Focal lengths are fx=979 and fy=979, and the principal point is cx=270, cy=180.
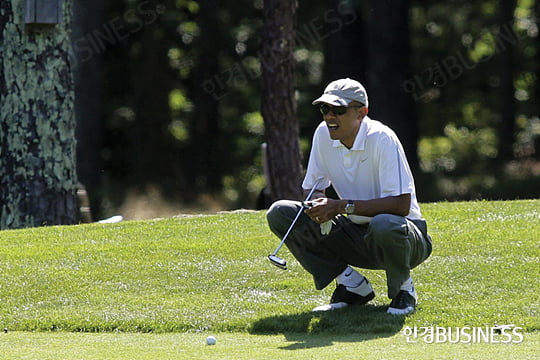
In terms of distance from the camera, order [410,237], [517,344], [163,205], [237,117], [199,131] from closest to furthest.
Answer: [517,344] → [410,237] → [163,205] → [199,131] → [237,117]

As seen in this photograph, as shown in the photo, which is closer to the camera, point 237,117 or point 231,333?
point 231,333

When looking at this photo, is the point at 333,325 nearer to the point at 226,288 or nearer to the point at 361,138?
the point at 361,138

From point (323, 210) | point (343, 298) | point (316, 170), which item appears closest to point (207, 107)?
point (343, 298)

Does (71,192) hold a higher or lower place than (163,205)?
higher

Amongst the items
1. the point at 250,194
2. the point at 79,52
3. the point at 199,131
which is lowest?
the point at 250,194

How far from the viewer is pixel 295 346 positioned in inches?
210

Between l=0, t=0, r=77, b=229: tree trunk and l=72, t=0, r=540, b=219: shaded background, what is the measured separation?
8151mm

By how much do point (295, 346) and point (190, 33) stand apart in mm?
21542

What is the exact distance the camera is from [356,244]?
622 centimetres

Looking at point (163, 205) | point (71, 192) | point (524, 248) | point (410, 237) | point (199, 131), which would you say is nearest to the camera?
point (410, 237)

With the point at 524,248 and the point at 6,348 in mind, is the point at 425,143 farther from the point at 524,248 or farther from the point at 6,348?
the point at 6,348

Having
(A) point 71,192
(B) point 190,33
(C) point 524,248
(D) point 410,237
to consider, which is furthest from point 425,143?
(D) point 410,237

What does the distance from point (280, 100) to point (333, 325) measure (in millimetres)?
7631

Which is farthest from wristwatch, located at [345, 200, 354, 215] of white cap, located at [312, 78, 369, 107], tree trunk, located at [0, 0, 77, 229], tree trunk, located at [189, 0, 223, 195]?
tree trunk, located at [189, 0, 223, 195]
